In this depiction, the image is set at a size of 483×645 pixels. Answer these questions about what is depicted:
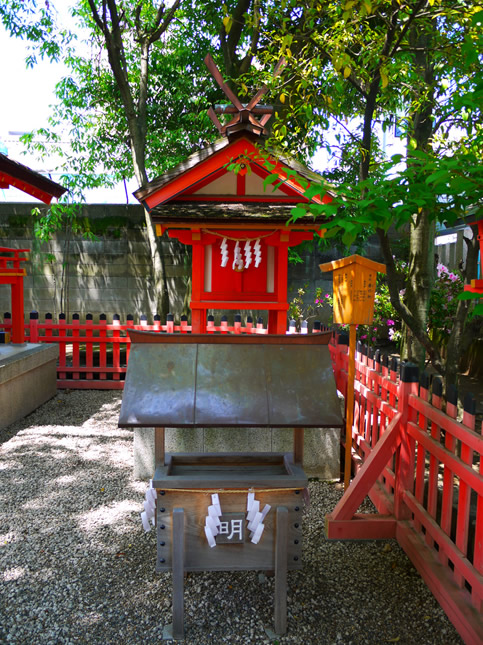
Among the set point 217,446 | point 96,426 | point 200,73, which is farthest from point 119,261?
point 217,446

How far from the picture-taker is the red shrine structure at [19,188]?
6113 mm

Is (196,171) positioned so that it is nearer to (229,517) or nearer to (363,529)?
(229,517)

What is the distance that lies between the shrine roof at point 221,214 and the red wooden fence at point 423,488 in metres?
1.62

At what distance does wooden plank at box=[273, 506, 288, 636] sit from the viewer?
2609mm

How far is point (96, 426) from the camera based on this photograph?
633cm

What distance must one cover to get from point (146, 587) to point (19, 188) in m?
5.57

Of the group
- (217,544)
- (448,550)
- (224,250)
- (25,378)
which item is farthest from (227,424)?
(25,378)

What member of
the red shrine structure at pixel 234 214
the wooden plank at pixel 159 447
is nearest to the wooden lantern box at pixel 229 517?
the wooden plank at pixel 159 447

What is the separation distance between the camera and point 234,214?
4.95 m

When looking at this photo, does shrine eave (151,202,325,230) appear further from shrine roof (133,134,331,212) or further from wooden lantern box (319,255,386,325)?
wooden lantern box (319,255,386,325)

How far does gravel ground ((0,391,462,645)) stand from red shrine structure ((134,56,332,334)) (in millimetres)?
2226

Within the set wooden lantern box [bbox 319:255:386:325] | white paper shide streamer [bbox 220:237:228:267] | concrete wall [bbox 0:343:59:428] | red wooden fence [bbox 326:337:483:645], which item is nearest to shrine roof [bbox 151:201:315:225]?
white paper shide streamer [bbox 220:237:228:267]

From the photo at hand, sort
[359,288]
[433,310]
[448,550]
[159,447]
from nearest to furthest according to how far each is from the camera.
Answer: [448,550], [159,447], [359,288], [433,310]

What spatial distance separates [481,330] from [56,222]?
29.7ft
